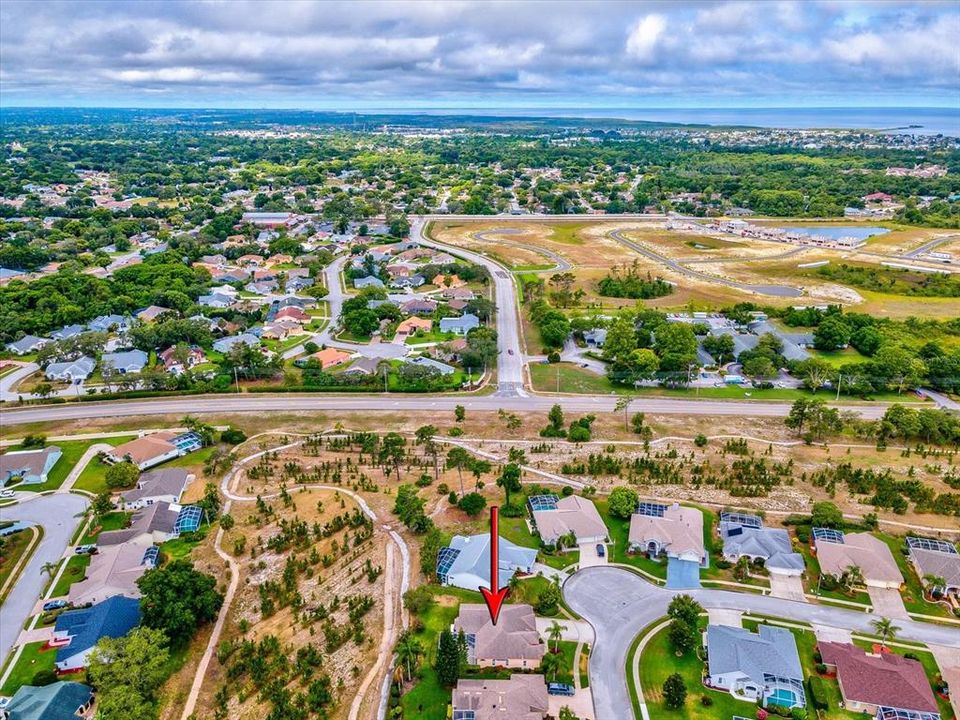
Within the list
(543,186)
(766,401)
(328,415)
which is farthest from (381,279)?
(543,186)

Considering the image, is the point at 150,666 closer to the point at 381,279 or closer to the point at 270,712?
the point at 270,712

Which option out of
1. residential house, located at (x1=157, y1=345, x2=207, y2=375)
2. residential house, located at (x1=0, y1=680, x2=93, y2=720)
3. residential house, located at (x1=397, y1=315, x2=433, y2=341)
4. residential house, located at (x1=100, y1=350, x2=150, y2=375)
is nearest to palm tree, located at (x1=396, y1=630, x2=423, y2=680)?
residential house, located at (x1=0, y1=680, x2=93, y2=720)

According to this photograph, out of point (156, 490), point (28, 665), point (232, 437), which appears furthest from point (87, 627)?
→ point (232, 437)

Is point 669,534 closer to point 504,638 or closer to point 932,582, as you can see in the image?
point 504,638

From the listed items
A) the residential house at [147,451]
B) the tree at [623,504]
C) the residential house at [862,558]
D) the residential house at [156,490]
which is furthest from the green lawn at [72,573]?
the residential house at [862,558]

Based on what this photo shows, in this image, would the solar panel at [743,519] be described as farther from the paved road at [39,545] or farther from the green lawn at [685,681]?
the paved road at [39,545]
